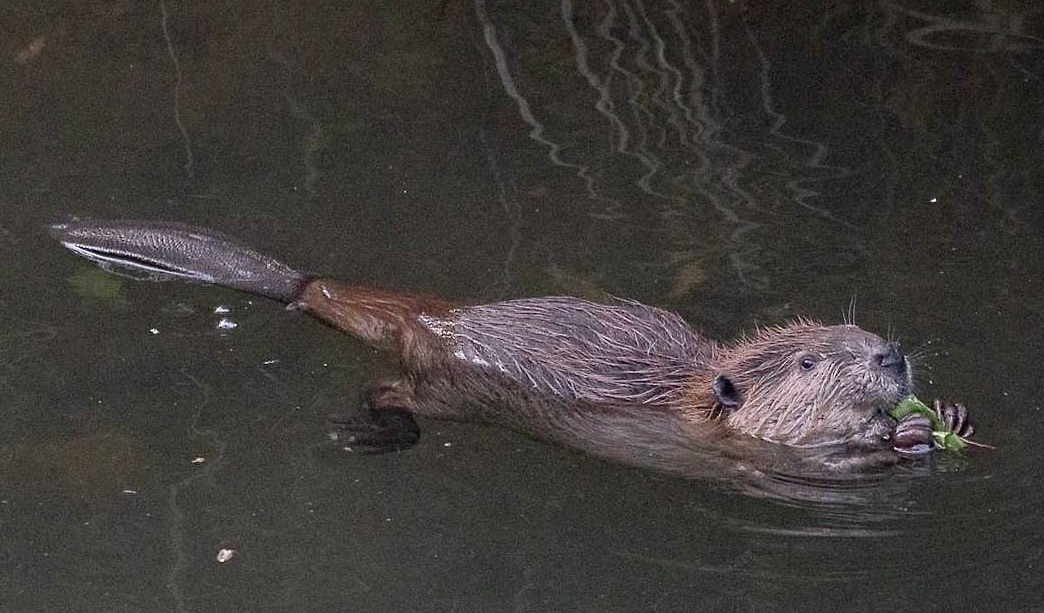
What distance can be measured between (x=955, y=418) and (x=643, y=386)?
0.86 m

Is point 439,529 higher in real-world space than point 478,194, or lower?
lower

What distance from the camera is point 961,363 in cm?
462

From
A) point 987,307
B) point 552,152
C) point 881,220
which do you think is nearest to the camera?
point 987,307

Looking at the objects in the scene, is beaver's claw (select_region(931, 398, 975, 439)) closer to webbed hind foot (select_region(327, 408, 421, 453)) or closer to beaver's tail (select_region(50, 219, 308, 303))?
webbed hind foot (select_region(327, 408, 421, 453))

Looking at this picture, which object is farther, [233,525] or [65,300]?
[65,300]

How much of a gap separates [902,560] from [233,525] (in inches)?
69.4

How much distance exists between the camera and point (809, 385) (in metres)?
4.14

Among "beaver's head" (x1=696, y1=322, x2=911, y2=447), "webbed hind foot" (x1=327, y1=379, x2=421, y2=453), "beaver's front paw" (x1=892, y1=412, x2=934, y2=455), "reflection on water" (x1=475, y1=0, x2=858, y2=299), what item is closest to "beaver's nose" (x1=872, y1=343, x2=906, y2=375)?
"beaver's head" (x1=696, y1=322, x2=911, y2=447)

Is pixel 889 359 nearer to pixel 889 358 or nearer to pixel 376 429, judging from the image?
pixel 889 358

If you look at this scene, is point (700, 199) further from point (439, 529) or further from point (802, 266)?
point (439, 529)

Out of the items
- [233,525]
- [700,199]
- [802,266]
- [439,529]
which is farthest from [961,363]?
[233,525]

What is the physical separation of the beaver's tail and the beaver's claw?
201cm

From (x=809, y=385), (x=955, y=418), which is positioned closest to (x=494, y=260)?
(x=809, y=385)

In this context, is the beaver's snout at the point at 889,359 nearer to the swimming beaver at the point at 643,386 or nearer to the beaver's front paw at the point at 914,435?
the swimming beaver at the point at 643,386
